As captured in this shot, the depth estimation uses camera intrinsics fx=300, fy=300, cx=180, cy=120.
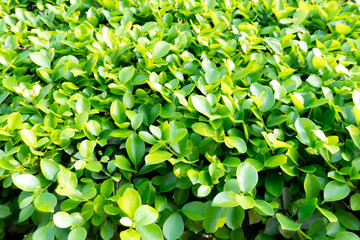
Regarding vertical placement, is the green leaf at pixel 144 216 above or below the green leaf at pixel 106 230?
above

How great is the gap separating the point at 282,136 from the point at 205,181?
395 millimetres

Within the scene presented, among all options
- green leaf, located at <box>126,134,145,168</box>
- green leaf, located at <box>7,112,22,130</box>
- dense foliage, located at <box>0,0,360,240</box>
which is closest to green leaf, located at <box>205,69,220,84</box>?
dense foliage, located at <box>0,0,360,240</box>

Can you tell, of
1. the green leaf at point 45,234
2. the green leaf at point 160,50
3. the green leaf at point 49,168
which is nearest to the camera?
the green leaf at point 45,234

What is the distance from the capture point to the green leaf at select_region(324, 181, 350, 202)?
1083 millimetres

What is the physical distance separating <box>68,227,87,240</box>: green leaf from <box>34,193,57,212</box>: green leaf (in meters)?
0.11

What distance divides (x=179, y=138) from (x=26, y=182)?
0.58 m

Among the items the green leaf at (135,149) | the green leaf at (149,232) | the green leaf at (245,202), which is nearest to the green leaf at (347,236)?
the green leaf at (245,202)

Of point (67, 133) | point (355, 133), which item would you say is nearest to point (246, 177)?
point (355, 133)

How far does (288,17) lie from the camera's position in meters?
2.13

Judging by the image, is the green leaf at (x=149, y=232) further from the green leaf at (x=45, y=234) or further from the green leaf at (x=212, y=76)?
the green leaf at (x=212, y=76)

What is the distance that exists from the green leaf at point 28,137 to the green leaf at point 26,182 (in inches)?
6.2

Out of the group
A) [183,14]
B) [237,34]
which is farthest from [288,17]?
[183,14]

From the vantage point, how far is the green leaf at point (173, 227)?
3.48 feet

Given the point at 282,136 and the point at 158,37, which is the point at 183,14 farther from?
the point at 282,136
